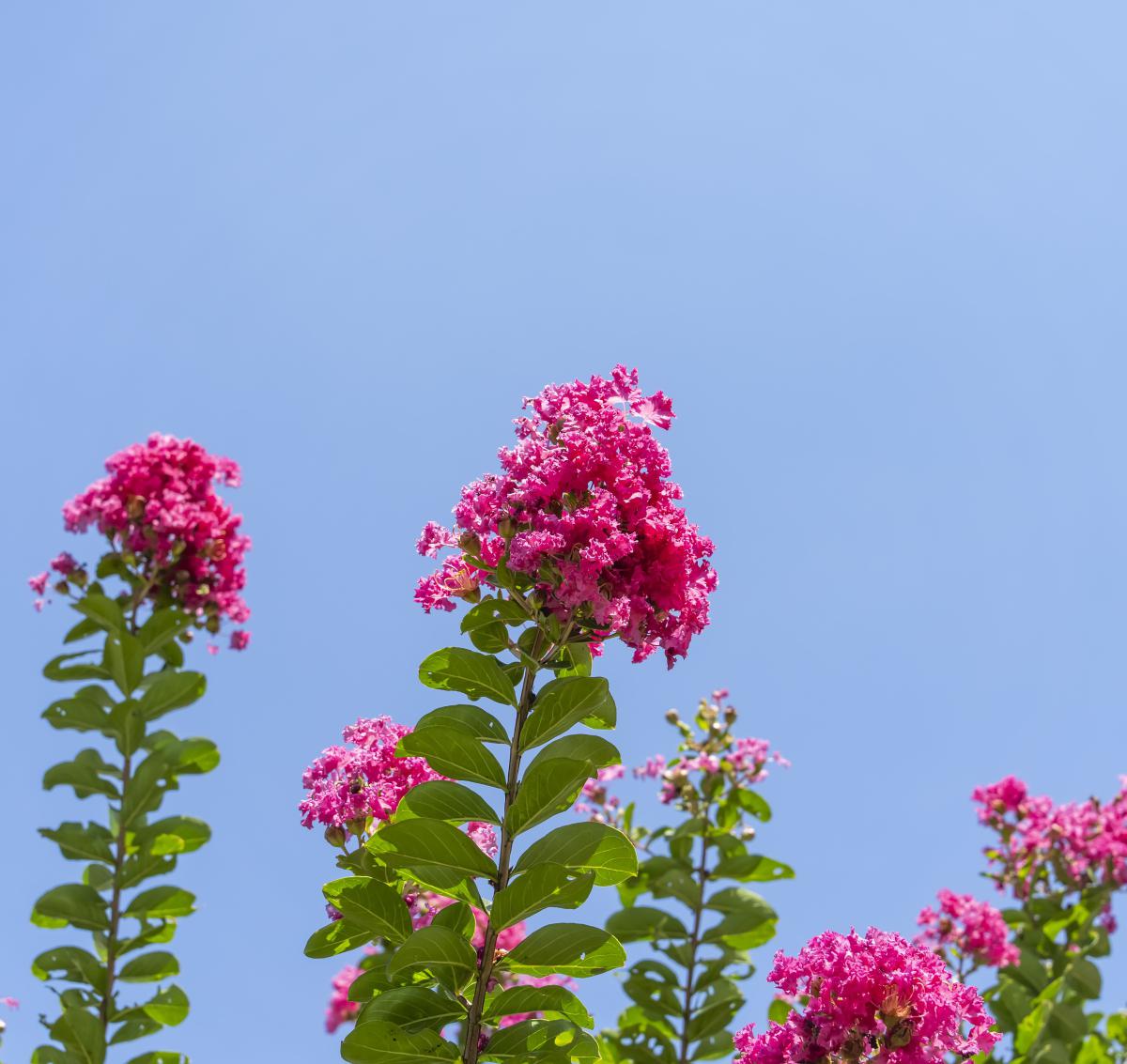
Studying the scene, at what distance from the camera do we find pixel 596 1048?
247cm

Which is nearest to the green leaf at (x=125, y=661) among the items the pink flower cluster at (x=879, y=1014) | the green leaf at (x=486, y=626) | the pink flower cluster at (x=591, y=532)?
the pink flower cluster at (x=591, y=532)

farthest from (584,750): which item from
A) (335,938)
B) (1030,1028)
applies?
(1030,1028)

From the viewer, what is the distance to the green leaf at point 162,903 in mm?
4559

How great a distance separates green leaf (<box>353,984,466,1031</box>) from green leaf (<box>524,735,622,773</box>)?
55 cm

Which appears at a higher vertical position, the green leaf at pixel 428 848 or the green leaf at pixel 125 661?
the green leaf at pixel 125 661

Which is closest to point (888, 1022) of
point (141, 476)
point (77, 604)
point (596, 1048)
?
point (596, 1048)

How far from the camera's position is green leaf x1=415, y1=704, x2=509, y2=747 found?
2693 millimetres

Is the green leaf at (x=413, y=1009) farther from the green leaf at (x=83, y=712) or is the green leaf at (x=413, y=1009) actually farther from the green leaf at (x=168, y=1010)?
the green leaf at (x=83, y=712)

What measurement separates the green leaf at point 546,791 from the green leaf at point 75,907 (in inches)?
105

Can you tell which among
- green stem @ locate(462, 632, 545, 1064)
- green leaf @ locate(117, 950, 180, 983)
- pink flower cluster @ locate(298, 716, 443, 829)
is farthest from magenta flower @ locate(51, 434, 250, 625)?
green stem @ locate(462, 632, 545, 1064)

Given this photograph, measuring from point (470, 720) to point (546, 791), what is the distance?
278mm

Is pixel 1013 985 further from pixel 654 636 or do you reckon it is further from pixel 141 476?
pixel 141 476

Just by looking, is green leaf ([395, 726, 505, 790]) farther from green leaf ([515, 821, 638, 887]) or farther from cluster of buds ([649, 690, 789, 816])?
cluster of buds ([649, 690, 789, 816])

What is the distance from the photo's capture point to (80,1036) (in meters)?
3.99
